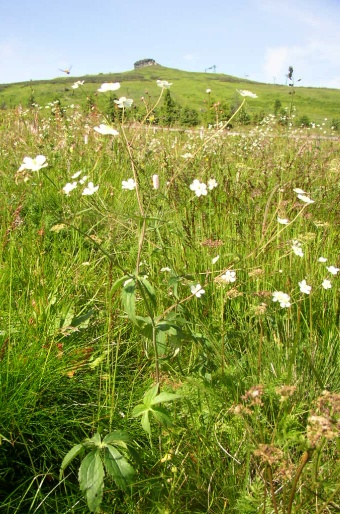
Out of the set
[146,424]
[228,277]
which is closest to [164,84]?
[228,277]

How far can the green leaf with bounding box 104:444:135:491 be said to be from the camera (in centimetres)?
99

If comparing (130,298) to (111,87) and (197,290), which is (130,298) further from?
(111,87)

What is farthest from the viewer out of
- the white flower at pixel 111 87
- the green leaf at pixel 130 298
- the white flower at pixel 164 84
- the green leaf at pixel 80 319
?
the green leaf at pixel 80 319

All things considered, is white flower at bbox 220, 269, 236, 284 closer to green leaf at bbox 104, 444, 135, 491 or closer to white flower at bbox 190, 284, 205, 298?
white flower at bbox 190, 284, 205, 298

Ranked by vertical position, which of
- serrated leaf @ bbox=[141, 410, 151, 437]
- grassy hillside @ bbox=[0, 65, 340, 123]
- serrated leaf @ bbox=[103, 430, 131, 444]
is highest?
grassy hillside @ bbox=[0, 65, 340, 123]

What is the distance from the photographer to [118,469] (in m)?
1.00

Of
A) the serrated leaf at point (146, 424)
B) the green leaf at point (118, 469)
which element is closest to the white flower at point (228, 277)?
the serrated leaf at point (146, 424)

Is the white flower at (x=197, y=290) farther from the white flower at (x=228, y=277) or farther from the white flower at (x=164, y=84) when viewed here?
the white flower at (x=164, y=84)

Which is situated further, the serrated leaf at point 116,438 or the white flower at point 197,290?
the white flower at point 197,290

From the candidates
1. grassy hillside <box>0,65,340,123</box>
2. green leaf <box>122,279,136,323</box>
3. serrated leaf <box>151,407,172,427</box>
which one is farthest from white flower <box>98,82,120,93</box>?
serrated leaf <box>151,407,172,427</box>

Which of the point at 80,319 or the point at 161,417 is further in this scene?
the point at 80,319

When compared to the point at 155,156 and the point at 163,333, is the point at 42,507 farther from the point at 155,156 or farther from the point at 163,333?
the point at 155,156

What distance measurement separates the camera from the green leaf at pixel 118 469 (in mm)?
992

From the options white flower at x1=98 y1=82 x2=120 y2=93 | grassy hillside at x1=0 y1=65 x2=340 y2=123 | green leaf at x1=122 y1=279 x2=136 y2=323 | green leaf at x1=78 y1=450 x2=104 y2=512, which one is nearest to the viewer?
green leaf at x1=78 y1=450 x2=104 y2=512
